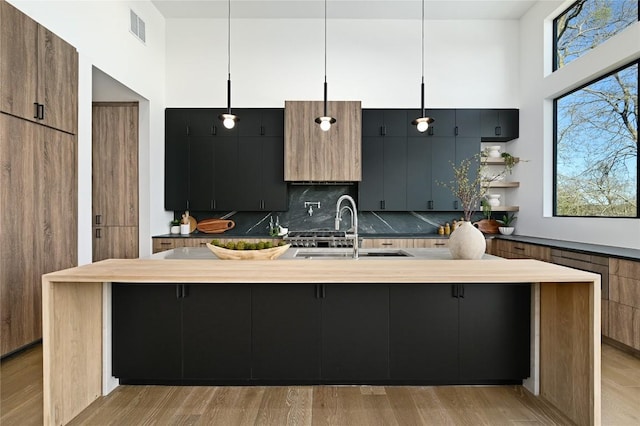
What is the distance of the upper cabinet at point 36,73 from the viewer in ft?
8.84

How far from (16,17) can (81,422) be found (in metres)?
2.90

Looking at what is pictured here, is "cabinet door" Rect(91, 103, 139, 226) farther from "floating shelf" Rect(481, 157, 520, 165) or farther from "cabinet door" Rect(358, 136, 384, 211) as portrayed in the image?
"floating shelf" Rect(481, 157, 520, 165)

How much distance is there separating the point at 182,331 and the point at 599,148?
4.51 m

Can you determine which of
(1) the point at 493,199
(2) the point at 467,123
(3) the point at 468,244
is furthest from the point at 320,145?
(3) the point at 468,244

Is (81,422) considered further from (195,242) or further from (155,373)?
(195,242)

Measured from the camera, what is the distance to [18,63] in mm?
2793

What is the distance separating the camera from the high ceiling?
4.86m

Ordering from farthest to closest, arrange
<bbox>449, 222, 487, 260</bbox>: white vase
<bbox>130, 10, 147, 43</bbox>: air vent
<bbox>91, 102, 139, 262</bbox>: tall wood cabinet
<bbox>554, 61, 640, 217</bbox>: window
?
<bbox>91, 102, 139, 262</bbox>: tall wood cabinet
<bbox>130, 10, 147, 43</bbox>: air vent
<bbox>554, 61, 640, 217</bbox>: window
<bbox>449, 222, 487, 260</bbox>: white vase

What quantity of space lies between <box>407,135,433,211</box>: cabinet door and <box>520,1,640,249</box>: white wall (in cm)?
134

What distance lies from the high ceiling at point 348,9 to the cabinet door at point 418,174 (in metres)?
1.77

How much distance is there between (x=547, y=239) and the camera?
4555 millimetres

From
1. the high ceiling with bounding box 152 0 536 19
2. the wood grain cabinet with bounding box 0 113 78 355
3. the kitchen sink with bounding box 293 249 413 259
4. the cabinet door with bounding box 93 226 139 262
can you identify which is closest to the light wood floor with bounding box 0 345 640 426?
the wood grain cabinet with bounding box 0 113 78 355

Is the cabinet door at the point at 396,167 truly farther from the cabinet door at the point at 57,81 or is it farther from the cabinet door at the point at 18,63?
the cabinet door at the point at 18,63

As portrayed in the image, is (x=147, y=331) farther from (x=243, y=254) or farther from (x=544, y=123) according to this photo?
(x=544, y=123)
